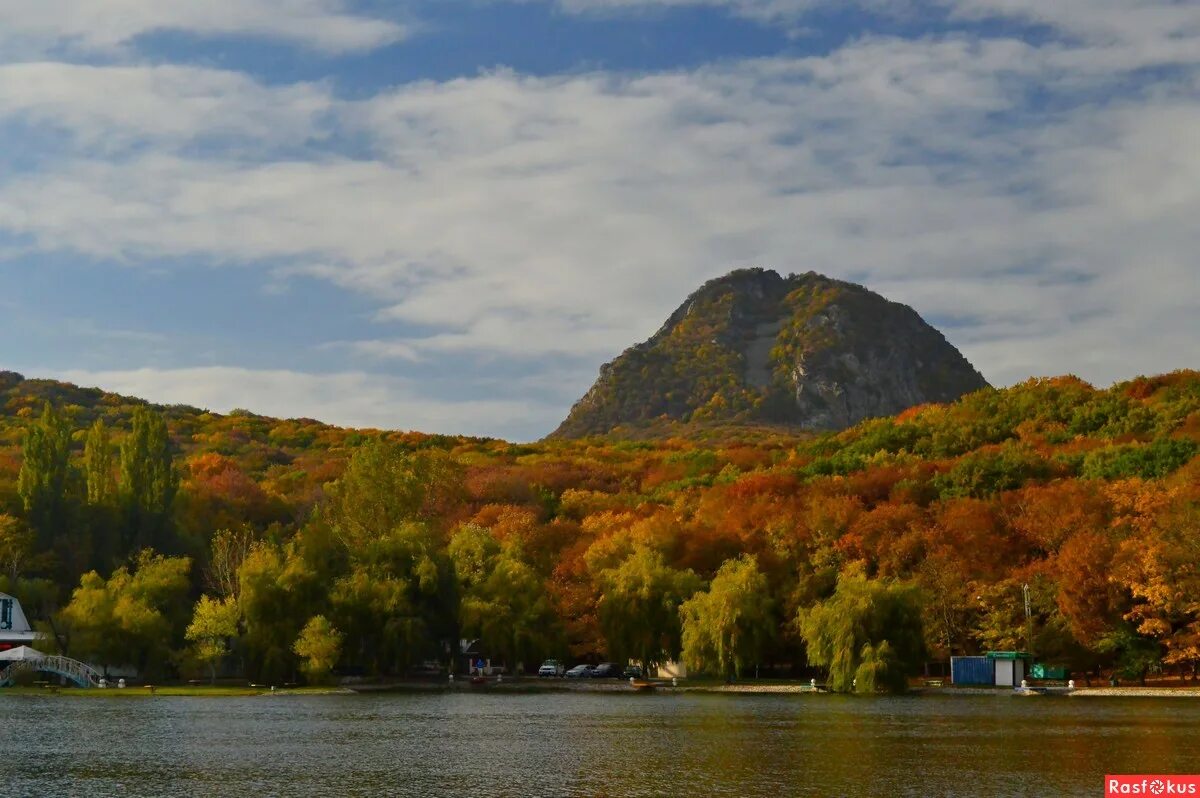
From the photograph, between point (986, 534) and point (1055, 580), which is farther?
point (986, 534)

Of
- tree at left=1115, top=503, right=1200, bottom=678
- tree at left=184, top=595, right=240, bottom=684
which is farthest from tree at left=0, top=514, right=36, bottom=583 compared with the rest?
tree at left=1115, top=503, right=1200, bottom=678

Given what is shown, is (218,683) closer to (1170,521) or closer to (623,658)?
(623,658)

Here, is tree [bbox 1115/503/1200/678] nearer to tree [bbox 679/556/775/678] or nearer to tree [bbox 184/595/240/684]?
tree [bbox 679/556/775/678]

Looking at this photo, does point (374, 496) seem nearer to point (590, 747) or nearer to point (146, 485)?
point (146, 485)

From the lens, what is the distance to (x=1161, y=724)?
5931 centimetres

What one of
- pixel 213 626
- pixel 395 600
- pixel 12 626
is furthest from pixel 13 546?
pixel 395 600

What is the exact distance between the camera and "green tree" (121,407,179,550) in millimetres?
101250

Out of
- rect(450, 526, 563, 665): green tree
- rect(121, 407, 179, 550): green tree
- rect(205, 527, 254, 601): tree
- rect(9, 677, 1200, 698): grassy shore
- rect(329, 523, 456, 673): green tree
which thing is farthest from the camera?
rect(121, 407, 179, 550): green tree

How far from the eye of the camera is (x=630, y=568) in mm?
96062

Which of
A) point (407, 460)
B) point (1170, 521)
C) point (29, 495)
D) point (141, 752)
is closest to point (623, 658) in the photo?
point (407, 460)

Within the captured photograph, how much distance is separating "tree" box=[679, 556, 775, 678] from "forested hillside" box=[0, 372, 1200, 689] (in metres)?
0.16

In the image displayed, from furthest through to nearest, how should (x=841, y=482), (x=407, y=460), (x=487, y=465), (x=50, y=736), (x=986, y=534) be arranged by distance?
(x=487, y=465), (x=841, y=482), (x=407, y=460), (x=986, y=534), (x=50, y=736)

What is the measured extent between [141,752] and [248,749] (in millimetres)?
3654

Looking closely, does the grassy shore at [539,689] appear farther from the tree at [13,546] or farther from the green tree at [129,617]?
the tree at [13,546]
